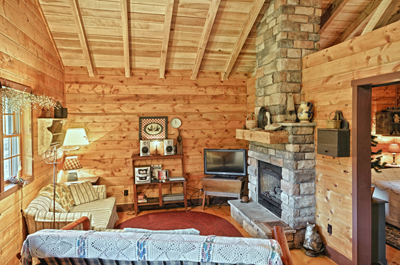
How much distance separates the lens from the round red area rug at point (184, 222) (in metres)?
4.30

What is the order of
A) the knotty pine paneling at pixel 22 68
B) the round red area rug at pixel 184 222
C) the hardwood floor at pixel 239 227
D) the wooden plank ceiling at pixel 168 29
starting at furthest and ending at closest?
1. the round red area rug at pixel 184 222
2. the wooden plank ceiling at pixel 168 29
3. the hardwood floor at pixel 239 227
4. the knotty pine paneling at pixel 22 68

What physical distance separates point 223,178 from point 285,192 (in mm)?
A: 1577

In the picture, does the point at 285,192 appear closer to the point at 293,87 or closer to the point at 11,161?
the point at 293,87

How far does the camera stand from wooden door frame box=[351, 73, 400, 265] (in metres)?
2.90

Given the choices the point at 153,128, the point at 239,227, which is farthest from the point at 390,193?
the point at 153,128

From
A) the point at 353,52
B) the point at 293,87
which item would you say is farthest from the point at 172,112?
the point at 353,52

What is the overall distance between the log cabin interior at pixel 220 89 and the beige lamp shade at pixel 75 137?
0.37 metres

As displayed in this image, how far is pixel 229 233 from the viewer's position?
13.7 feet

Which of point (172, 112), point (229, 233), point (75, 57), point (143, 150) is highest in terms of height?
point (75, 57)

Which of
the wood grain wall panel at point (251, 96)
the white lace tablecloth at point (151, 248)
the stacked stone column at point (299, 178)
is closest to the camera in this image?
the white lace tablecloth at point (151, 248)

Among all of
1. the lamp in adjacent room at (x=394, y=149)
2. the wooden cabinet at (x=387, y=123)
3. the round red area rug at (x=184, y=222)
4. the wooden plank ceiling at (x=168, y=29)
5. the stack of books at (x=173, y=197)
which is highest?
the wooden plank ceiling at (x=168, y=29)

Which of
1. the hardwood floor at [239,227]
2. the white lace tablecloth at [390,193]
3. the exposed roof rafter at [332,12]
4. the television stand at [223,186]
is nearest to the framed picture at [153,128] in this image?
the television stand at [223,186]

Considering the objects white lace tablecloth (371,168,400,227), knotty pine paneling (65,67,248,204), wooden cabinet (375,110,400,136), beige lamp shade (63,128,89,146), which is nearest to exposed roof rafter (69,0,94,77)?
knotty pine paneling (65,67,248,204)

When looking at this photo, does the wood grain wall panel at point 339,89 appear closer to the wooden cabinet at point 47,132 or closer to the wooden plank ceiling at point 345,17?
the wooden plank ceiling at point 345,17
